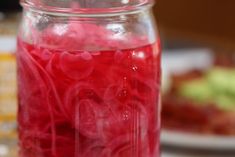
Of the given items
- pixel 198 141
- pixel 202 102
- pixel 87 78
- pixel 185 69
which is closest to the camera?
pixel 87 78

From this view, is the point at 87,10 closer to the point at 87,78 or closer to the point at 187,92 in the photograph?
the point at 87,78

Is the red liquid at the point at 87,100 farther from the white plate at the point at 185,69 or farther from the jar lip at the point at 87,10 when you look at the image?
the white plate at the point at 185,69

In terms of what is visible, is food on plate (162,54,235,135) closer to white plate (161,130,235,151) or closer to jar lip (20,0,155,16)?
white plate (161,130,235,151)

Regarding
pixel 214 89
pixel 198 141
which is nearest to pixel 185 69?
pixel 214 89

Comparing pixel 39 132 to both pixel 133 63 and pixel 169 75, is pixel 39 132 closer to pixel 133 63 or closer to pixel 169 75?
pixel 133 63

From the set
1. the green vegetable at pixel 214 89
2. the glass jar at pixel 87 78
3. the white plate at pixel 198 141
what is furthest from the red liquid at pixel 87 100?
the green vegetable at pixel 214 89

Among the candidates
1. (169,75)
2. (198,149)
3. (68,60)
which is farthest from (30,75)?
(169,75)
